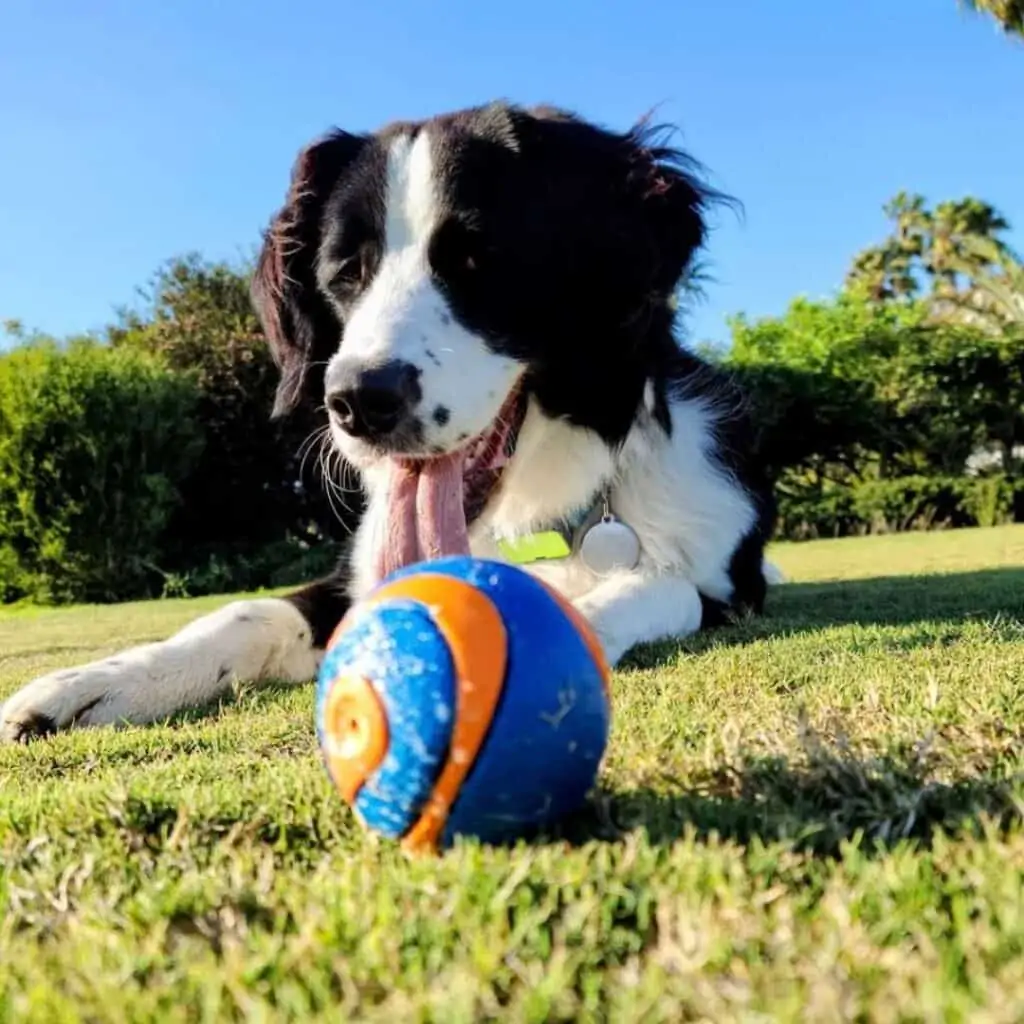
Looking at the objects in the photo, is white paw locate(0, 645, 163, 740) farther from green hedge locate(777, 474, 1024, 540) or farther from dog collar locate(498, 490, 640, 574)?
green hedge locate(777, 474, 1024, 540)

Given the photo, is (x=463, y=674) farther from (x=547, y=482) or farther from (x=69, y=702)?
(x=547, y=482)

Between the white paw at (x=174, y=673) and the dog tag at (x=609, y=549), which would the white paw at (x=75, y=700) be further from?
the dog tag at (x=609, y=549)

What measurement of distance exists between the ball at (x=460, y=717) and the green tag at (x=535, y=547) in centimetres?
207

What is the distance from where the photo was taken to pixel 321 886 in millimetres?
1236

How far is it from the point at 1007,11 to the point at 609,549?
56.9ft

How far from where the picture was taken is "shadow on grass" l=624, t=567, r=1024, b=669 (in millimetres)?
3412

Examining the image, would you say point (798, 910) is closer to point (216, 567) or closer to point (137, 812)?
point (137, 812)

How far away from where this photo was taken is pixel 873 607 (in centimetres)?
442

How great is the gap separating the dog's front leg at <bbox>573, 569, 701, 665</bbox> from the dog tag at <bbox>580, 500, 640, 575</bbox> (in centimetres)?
4

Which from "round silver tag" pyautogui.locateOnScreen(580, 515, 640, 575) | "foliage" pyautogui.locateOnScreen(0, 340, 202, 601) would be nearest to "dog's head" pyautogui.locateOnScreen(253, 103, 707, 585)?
"round silver tag" pyautogui.locateOnScreen(580, 515, 640, 575)

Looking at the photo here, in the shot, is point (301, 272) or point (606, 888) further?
point (301, 272)

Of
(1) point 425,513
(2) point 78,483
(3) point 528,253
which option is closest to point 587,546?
(1) point 425,513

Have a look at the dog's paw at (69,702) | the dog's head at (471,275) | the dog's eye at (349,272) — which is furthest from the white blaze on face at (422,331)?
the dog's paw at (69,702)

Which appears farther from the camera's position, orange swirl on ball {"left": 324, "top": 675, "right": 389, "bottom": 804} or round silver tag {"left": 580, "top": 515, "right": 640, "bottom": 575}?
round silver tag {"left": 580, "top": 515, "right": 640, "bottom": 575}
